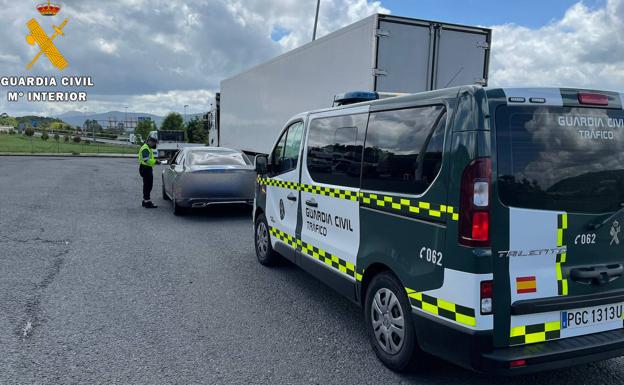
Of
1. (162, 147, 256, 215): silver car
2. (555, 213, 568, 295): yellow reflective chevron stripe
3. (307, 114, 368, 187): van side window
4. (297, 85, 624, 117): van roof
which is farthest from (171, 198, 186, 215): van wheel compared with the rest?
(555, 213, 568, 295): yellow reflective chevron stripe

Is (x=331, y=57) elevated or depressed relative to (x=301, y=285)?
elevated

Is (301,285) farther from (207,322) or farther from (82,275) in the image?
(82,275)

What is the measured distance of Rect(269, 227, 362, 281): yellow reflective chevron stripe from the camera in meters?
4.16

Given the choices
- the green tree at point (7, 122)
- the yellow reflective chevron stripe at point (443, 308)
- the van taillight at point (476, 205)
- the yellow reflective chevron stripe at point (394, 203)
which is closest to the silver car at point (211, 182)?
the yellow reflective chevron stripe at point (394, 203)

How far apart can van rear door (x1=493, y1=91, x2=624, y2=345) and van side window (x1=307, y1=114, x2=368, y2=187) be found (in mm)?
1355

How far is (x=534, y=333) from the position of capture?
300cm

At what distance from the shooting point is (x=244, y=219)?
33.7ft

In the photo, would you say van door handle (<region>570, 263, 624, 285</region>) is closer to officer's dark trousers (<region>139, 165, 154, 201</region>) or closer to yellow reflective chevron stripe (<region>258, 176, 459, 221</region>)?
yellow reflective chevron stripe (<region>258, 176, 459, 221</region>)

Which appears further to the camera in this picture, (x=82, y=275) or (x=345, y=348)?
(x=82, y=275)

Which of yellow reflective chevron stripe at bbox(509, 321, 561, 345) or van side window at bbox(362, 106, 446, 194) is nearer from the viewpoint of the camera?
yellow reflective chevron stripe at bbox(509, 321, 561, 345)

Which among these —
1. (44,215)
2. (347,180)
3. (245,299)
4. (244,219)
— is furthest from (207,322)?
(44,215)

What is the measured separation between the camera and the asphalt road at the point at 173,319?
355 cm

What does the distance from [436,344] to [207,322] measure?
2222 millimetres

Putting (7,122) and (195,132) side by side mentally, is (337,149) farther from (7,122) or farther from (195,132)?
(7,122)
